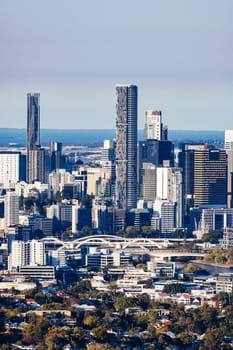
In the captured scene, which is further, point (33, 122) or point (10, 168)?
point (33, 122)

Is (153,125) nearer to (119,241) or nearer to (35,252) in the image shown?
(119,241)

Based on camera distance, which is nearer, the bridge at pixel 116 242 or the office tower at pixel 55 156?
the bridge at pixel 116 242

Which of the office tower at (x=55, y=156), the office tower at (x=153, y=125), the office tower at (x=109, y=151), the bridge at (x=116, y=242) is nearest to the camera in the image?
the bridge at (x=116, y=242)

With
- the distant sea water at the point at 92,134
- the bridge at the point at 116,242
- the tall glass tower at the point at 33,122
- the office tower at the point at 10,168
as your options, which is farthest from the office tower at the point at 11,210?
the tall glass tower at the point at 33,122

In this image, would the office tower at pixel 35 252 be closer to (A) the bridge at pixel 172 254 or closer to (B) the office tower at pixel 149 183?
(A) the bridge at pixel 172 254

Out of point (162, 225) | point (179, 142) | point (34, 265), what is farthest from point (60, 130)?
point (34, 265)

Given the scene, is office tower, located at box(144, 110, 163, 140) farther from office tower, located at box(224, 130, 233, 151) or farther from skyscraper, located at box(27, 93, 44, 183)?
skyscraper, located at box(27, 93, 44, 183)

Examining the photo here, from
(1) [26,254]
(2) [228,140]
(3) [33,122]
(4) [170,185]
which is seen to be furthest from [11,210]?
(3) [33,122]
